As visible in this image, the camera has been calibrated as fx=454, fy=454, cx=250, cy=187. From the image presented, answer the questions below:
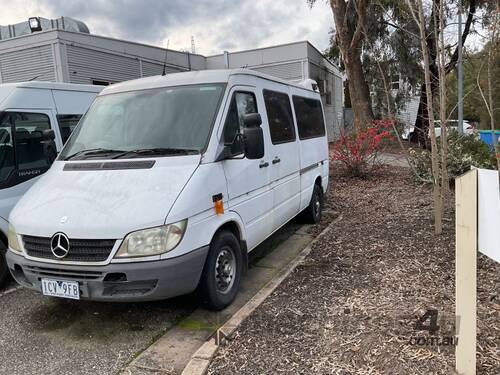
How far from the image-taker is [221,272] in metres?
4.25

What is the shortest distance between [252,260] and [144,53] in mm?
13779

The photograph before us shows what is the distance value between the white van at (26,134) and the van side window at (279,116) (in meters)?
2.64

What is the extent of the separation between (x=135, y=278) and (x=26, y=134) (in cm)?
304

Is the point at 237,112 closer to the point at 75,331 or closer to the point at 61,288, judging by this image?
the point at 61,288

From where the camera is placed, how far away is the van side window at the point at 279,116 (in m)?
5.50

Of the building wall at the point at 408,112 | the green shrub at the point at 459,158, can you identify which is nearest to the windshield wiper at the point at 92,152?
the building wall at the point at 408,112

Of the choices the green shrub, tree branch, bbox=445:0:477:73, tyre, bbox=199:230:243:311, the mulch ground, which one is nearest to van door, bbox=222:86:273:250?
tyre, bbox=199:230:243:311

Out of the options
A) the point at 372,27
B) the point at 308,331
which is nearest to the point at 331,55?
the point at 372,27

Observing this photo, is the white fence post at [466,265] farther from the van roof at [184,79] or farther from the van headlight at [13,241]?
the van headlight at [13,241]

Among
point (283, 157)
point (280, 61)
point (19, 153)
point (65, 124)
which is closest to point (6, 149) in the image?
point (19, 153)

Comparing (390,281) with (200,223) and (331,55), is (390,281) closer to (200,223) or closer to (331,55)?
(200,223)

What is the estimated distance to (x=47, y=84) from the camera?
19.9 feet

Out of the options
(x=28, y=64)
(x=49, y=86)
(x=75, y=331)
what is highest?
(x=28, y=64)

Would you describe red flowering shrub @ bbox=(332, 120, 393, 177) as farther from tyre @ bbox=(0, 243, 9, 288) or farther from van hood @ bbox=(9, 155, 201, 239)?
tyre @ bbox=(0, 243, 9, 288)
